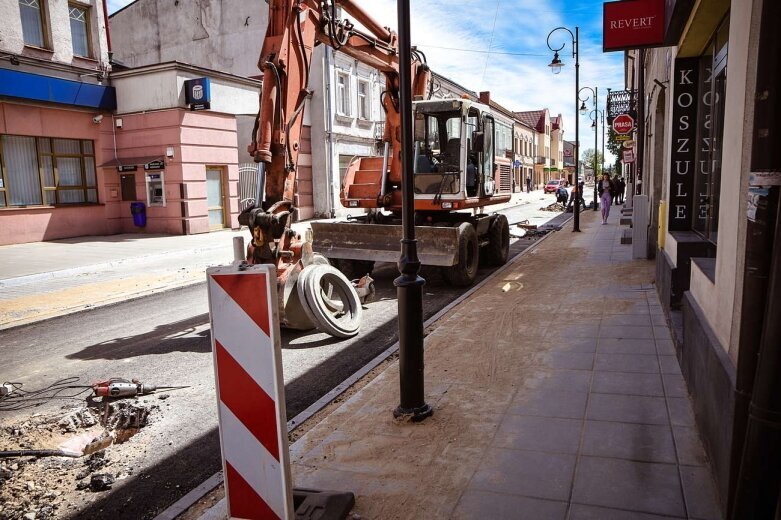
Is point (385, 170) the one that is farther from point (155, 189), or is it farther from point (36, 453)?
point (155, 189)

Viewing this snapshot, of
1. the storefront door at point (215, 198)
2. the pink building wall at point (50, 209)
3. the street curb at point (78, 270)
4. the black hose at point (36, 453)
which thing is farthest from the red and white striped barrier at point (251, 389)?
the storefront door at point (215, 198)

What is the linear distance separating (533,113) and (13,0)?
69.6m

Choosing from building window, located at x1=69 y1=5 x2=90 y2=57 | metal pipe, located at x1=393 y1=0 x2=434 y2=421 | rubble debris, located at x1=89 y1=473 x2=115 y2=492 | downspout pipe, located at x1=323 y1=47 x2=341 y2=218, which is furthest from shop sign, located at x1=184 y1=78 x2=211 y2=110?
rubble debris, located at x1=89 y1=473 x2=115 y2=492

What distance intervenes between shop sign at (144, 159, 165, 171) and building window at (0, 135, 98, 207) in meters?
1.99

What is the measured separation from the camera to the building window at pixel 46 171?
16.9 m

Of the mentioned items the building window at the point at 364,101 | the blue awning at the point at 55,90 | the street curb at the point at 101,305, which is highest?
the building window at the point at 364,101

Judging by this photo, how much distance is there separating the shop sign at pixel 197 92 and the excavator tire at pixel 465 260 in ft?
40.2

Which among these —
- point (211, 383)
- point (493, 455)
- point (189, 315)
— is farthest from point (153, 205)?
A: point (493, 455)

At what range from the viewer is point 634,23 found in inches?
253

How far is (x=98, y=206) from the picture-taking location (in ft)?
63.4

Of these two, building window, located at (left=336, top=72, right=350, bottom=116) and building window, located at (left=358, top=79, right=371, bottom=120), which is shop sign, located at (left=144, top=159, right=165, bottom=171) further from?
building window, located at (left=358, top=79, right=371, bottom=120)

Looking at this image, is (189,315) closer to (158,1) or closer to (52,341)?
(52,341)

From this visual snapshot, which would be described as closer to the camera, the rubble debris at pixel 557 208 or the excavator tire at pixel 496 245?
the excavator tire at pixel 496 245

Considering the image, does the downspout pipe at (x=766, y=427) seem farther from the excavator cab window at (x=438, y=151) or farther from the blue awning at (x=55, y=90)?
the blue awning at (x=55, y=90)
